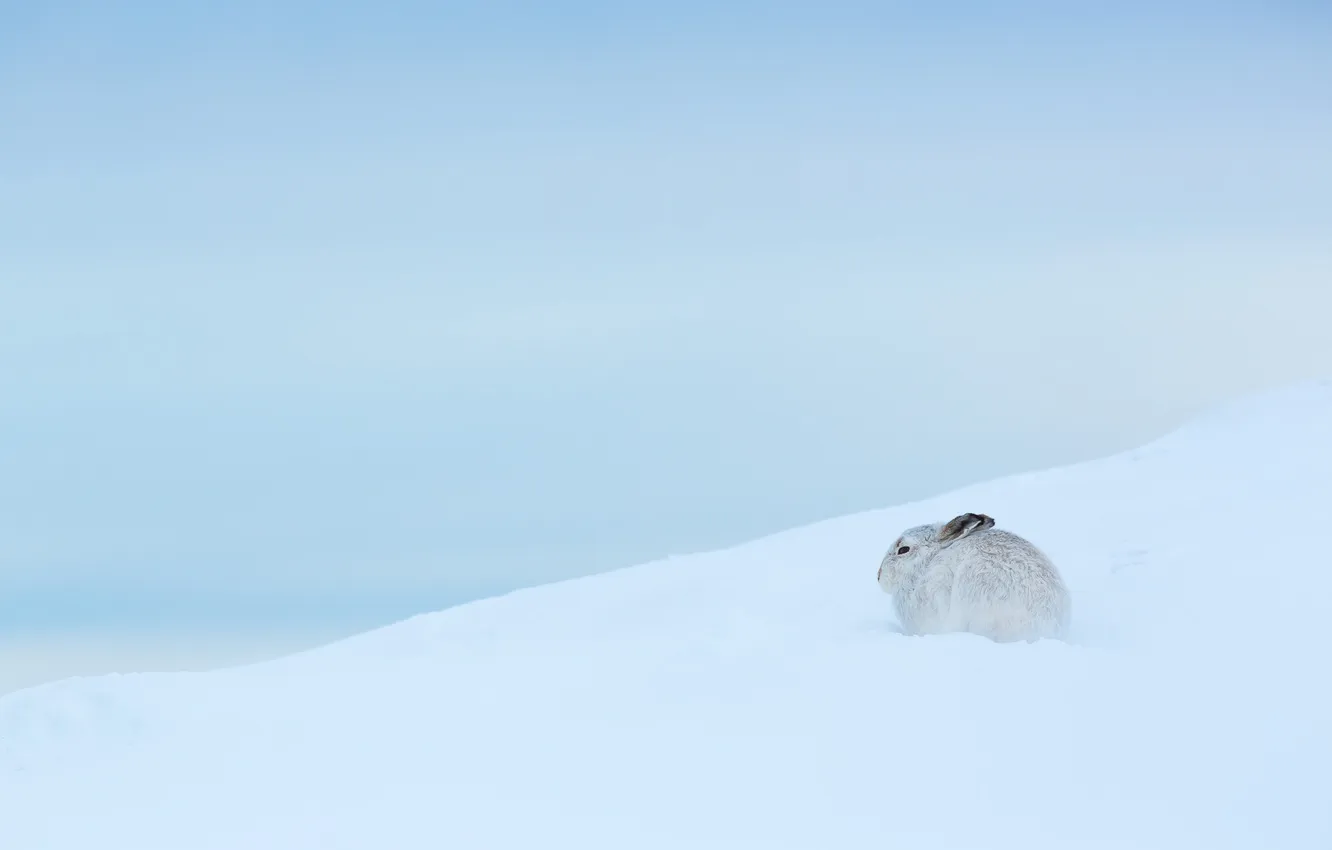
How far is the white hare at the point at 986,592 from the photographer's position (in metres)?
7.52

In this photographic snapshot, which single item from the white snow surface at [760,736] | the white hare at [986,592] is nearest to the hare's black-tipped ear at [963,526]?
the white hare at [986,592]

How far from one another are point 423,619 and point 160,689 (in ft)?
12.2

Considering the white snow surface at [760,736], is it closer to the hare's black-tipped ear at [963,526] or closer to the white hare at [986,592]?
the white hare at [986,592]

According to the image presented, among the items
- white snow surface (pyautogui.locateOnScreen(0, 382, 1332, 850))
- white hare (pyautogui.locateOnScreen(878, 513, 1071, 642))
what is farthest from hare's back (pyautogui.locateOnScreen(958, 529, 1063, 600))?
white snow surface (pyautogui.locateOnScreen(0, 382, 1332, 850))

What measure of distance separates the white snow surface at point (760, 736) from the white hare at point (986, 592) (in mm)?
306

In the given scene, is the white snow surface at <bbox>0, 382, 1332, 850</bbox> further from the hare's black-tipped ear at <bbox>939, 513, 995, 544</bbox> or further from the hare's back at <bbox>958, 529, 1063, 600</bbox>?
the hare's black-tipped ear at <bbox>939, 513, 995, 544</bbox>

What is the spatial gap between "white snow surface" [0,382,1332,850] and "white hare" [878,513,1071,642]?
31 centimetres

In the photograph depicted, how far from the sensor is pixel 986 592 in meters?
7.58

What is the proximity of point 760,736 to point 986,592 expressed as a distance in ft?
6.29

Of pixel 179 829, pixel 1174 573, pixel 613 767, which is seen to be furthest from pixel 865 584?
pixel 179 829

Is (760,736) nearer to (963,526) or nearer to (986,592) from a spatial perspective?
(986,592)

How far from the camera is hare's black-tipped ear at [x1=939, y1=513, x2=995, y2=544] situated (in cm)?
873

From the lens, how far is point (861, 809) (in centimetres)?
561

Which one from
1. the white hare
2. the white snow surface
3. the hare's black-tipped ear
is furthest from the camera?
the hare's black-tipped ear
